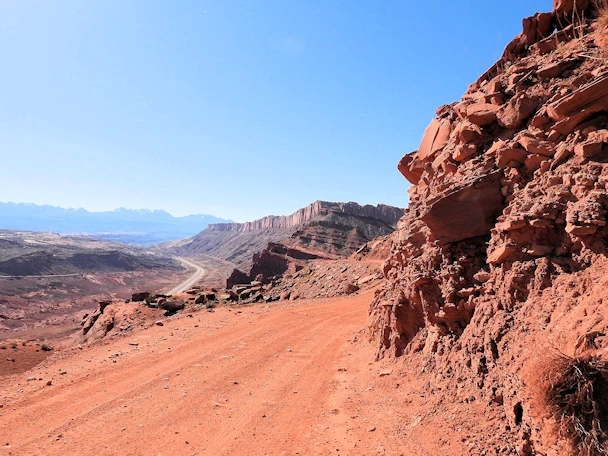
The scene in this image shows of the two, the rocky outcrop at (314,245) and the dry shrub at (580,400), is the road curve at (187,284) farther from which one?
the dry shrub at (580,400)

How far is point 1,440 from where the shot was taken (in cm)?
611

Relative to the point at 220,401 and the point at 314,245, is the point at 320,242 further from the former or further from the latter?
the point at 220,401

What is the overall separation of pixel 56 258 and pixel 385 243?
10130 centimetres

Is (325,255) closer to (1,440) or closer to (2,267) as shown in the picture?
(1,440)

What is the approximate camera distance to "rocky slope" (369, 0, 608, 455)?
147 inches

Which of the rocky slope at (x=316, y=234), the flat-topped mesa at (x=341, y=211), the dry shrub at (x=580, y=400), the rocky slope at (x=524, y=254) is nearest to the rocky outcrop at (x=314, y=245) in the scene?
the rocky slope at (x=316, y=234)

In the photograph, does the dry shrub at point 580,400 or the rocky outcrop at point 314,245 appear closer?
the dry shrub at point 580,400

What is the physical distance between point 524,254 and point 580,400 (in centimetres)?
247

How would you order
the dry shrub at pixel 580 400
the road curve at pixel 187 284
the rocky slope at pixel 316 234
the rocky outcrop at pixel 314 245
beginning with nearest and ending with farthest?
1. the dry shrub at pixel 580 400
2. the rocky outcrop at pixel 314 245
3. the rocky slope at pixel 316 234
4. the road curve at pixel 187 284

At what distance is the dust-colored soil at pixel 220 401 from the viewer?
5.49 m

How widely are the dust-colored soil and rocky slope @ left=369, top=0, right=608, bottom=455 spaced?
3.17 feet

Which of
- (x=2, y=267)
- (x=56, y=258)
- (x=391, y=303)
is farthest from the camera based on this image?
(x=56, y=258)

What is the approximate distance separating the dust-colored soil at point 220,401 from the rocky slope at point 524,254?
97 cm

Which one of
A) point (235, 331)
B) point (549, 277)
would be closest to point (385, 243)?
point (235, 331)
